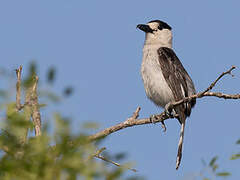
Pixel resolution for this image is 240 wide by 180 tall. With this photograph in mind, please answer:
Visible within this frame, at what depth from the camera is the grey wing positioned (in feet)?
23.5

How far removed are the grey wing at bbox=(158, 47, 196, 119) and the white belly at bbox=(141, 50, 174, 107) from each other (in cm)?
8

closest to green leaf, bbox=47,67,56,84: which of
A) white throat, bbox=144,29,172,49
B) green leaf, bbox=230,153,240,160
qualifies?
green leaf, bbox=230,153,240,160

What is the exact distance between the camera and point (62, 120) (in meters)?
1.71

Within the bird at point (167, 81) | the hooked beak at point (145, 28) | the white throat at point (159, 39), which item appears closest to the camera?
the bird at point (167, 81)

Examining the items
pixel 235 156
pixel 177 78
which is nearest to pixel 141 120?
pixel 177 78

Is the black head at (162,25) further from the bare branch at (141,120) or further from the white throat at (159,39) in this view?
the bare branch at (141,120)

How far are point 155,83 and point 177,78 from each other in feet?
1.47

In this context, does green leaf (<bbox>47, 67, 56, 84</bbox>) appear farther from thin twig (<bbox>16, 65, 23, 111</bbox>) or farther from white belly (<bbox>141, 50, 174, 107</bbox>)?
white belly (<bbox>141, 50, 174, 107</bbox>)

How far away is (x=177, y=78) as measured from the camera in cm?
735

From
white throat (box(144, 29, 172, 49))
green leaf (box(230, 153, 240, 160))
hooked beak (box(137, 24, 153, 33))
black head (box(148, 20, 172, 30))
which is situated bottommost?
green leaf (box(230, 153, 240, 160))

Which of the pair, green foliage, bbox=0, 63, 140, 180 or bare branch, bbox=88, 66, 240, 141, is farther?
bare branch, bbox=88, 66, 240, 141

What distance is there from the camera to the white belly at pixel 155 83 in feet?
23.5

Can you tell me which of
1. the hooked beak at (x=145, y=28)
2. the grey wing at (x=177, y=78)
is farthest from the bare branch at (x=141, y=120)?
the hooked beak at (x=145, y=28)

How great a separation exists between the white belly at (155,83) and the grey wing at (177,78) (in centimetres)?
8
